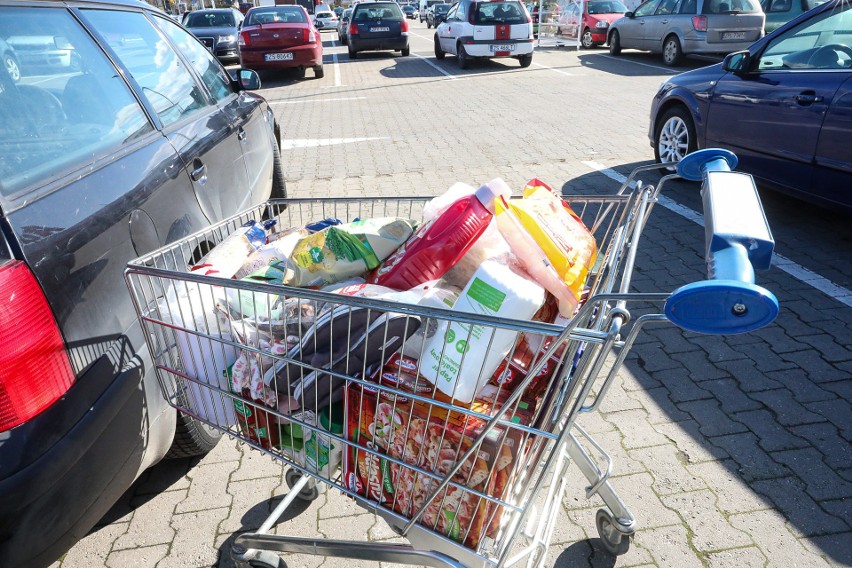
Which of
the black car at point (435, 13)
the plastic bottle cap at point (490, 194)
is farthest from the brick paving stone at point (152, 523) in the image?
the black car at point (435, 13)

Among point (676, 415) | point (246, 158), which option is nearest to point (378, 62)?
point (246, 158)

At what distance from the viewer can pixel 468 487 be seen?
1.60 metres

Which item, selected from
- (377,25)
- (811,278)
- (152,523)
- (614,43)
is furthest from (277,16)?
(152,523)

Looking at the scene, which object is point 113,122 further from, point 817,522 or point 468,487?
point 817,522

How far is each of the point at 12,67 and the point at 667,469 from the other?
2817 millimetres

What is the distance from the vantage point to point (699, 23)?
13.2m

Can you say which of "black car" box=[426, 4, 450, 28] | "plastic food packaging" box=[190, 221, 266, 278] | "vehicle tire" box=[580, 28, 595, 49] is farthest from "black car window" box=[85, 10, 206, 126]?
"black car" box=[426, 4, 450, 28]

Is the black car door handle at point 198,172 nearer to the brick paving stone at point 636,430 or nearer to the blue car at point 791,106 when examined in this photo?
the brick paving stone at point 636,430

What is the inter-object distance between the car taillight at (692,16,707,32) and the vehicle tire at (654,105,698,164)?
815 cm

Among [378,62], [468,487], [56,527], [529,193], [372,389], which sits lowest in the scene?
[378,62]

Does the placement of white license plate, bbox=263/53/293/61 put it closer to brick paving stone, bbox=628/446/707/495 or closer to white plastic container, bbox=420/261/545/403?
brick paving stone, bbox=628/446/707/495

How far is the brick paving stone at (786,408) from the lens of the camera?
9.53ft

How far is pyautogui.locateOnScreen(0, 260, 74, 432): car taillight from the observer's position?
1.51m

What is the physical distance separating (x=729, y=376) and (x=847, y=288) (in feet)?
5.00
